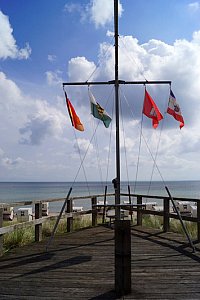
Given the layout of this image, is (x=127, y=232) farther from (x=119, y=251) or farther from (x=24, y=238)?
(x=24, y=238)

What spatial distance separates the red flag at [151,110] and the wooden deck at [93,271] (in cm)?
312

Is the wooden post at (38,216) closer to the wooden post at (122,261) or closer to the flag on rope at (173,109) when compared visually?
the wooden post at (122,261)

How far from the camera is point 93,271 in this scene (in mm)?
5742

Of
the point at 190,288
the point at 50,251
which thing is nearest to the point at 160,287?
the point at 190,288

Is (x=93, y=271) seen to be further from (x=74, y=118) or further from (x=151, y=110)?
(x=151, y=110)

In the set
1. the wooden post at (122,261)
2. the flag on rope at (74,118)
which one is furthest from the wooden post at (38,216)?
the wooden post at (122,261)

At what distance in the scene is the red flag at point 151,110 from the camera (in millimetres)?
9555

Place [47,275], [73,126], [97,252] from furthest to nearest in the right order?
[73,126]
[97,252]
[47,275]

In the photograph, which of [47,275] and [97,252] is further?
[97,252]

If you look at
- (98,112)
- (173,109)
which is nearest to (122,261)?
(98,112)

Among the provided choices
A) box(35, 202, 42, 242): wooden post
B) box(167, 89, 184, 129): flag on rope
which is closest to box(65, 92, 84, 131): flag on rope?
box(35, 202, 42, 242): wooden post

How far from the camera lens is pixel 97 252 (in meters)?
7.33

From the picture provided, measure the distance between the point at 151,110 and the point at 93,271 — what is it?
5.12 meters

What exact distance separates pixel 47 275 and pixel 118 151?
3.83 m
